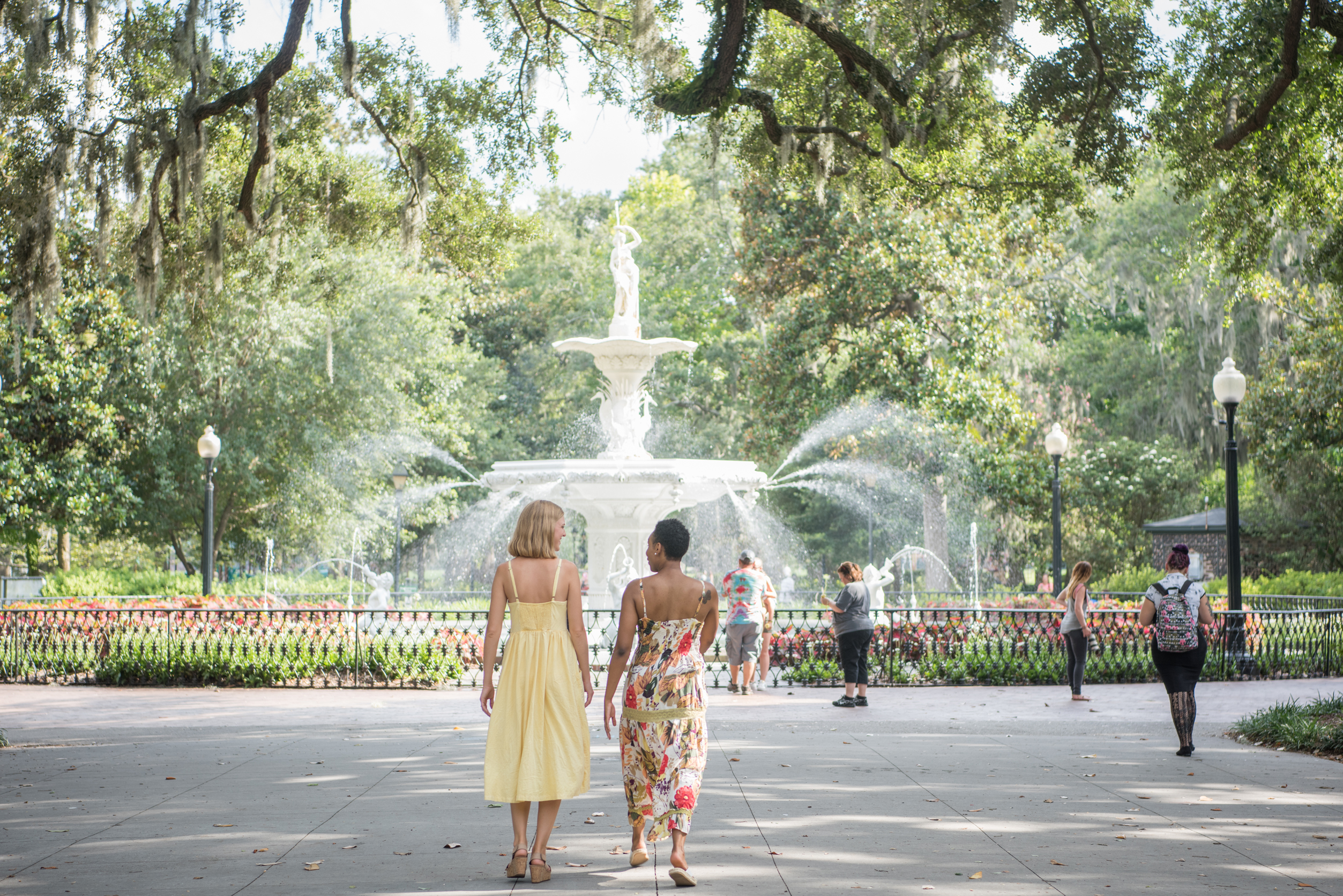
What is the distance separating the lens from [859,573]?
12.9 m

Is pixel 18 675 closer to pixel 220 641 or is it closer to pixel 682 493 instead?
pixel 220 641

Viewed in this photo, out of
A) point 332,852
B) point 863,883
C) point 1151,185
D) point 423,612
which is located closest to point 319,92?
point 423,612

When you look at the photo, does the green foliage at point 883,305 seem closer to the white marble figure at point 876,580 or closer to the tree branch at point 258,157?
the white marble figure at point 876,580

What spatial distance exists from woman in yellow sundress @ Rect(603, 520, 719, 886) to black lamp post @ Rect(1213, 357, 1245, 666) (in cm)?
1152

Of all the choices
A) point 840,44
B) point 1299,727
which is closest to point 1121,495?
point 1299,727

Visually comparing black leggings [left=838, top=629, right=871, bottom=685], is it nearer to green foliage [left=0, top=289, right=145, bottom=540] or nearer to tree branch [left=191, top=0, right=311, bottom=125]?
tree branch [left=191, top=0, right=311, bottom=125]

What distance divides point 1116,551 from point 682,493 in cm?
2406

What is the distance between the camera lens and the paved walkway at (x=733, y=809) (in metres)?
5.70

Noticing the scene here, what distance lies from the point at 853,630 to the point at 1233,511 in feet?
20.5

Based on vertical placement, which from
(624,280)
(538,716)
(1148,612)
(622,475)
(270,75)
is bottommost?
(538,716)

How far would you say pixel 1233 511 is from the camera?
16.1 meters

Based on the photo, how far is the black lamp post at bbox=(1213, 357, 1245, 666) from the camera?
1577cm

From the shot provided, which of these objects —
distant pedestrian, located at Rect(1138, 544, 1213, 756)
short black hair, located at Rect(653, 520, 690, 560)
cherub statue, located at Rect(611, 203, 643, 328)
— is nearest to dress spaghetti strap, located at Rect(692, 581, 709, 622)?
short black hair, located at Rect(653, 520, 690, 560)

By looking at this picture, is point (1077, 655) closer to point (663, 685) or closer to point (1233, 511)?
point (1233, 511)
